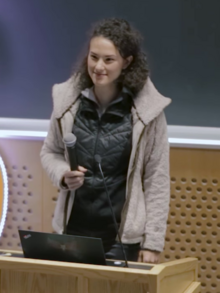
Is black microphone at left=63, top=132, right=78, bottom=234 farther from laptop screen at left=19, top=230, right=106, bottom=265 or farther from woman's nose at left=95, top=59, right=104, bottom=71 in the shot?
woman's nose at left=95, top=59, right=104, bottom=71

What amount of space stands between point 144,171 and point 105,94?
36cm

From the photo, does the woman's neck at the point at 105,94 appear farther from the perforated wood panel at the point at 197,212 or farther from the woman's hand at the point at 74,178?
the perforated wood panel at the point at 197,212

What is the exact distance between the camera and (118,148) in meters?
2.48

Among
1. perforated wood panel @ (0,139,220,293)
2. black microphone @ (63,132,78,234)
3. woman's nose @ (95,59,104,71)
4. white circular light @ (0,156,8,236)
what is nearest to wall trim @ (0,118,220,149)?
perforated wood panel @ (0,139,220,293)

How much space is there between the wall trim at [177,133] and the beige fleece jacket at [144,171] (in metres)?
1.08

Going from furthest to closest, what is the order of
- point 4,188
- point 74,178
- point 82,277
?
point 4,188 → point 74,178 → point 82,277

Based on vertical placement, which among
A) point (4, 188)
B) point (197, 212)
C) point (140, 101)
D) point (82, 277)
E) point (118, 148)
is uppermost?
point (140, 101)

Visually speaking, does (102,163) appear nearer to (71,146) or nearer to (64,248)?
(71,146)

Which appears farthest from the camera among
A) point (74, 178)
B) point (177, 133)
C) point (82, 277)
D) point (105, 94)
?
point (177, 133)

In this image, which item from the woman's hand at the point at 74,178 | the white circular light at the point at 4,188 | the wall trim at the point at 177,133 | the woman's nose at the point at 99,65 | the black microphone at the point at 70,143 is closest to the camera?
the black microphone at the point at 70,143

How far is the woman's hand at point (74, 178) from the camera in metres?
2.23

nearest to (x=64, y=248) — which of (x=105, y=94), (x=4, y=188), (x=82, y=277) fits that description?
(x=82, y=277)

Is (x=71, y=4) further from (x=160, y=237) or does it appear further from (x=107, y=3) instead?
(x=160, y=237)

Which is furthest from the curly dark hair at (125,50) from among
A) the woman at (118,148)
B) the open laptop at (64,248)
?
the open laptop at (64,248)
